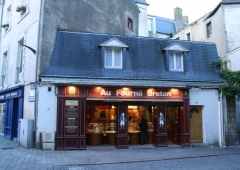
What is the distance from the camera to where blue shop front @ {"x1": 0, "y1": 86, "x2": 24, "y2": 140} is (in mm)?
14586

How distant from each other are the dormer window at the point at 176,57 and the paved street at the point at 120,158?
4.49 m

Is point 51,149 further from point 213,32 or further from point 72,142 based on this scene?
point 213,32

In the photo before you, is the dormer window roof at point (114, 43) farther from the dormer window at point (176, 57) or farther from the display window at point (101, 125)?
the display window at point (101, 125)

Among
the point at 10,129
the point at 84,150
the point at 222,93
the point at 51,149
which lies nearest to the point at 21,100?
the point at 10,129

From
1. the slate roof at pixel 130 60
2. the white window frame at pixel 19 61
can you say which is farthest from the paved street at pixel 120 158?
the white window frame at pixel 19 61

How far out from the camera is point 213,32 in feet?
69.2

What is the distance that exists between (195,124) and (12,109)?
35.2ft

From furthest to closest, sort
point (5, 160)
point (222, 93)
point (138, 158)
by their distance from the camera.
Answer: point (222, 93) < point (138, 158) < point (5, 160)

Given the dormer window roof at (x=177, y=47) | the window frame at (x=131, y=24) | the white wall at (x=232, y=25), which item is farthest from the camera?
the window frame at (x=131, y=24)

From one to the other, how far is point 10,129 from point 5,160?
21.6 ft

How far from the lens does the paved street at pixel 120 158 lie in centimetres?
899

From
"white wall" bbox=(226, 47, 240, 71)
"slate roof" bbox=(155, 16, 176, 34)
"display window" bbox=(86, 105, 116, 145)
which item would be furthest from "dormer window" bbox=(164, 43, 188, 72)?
"slate roof" bbox=(155, 16, 176, 34)

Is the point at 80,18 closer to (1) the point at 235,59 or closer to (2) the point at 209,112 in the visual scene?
(2) the point at 209,112

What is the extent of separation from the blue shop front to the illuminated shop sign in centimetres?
449
